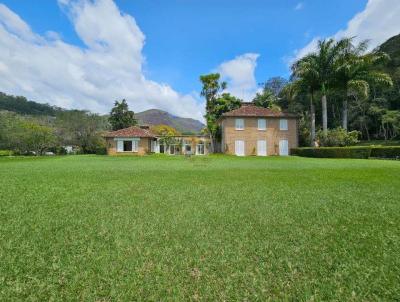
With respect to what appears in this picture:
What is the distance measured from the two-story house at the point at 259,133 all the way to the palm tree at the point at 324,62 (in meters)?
4.67

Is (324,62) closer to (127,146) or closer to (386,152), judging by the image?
(386,152)

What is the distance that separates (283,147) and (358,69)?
11.4m

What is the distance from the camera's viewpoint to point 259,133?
33906 mm

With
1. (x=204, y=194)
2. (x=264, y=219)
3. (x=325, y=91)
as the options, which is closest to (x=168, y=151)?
(x=325, y=91)

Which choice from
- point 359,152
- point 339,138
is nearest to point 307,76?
point 339,138

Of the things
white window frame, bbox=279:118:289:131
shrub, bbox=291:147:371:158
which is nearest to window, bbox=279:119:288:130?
white window frame, bbox=279:118:289:131

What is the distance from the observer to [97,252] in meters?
3.47

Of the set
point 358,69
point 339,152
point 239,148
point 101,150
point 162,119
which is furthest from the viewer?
point 162,119

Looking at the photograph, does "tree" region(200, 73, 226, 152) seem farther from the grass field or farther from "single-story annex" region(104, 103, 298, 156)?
the grass field

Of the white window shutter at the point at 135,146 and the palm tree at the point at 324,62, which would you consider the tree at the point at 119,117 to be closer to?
A: the white window shutter at the point at 135,146

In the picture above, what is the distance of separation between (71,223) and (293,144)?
32528mm

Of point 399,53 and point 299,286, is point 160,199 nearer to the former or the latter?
point 299,286

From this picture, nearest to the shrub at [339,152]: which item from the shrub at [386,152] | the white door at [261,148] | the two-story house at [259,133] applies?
the shrub at [386,152]

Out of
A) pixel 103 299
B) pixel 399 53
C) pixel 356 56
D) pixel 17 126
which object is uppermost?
pixel 399 53
